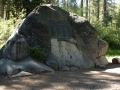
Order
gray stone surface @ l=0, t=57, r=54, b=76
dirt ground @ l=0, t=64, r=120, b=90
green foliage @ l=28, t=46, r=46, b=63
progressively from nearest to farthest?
dirt ground @ l=0, t=64, r=120, b=90 < gray stone surface @ l=0, t=57, r=54, b=76 < green foliage @ l=28, t=46, r=46, b=63

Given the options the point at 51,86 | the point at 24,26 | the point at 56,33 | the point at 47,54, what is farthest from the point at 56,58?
the point at 51,86

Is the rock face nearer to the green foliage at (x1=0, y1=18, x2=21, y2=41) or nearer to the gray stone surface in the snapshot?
the gray stone surface

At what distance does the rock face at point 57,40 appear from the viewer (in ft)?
25.4

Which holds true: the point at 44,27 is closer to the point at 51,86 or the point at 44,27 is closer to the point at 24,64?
the point at 24,64

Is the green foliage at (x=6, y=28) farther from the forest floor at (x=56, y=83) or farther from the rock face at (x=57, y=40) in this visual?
the forest floor at (x=56, y=83)

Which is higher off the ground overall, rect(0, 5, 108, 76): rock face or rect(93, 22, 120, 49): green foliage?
rect(0, 5, 108, 76): rock face

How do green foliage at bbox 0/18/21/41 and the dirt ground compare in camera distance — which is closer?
the dirt ground

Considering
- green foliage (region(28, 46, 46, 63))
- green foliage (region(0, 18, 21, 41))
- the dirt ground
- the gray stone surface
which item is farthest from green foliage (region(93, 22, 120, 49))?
the dirt ground

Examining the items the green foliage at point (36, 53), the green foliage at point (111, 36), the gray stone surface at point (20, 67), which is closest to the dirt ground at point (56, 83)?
the gray stone surface at point (20, 67)

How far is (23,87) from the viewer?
A: 17.6 ft

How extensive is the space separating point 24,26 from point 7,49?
119 centimetres

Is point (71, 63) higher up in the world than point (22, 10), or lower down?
lower down

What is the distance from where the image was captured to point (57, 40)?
28.0 feet

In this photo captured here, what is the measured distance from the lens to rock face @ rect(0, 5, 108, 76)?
7746 millimetres
